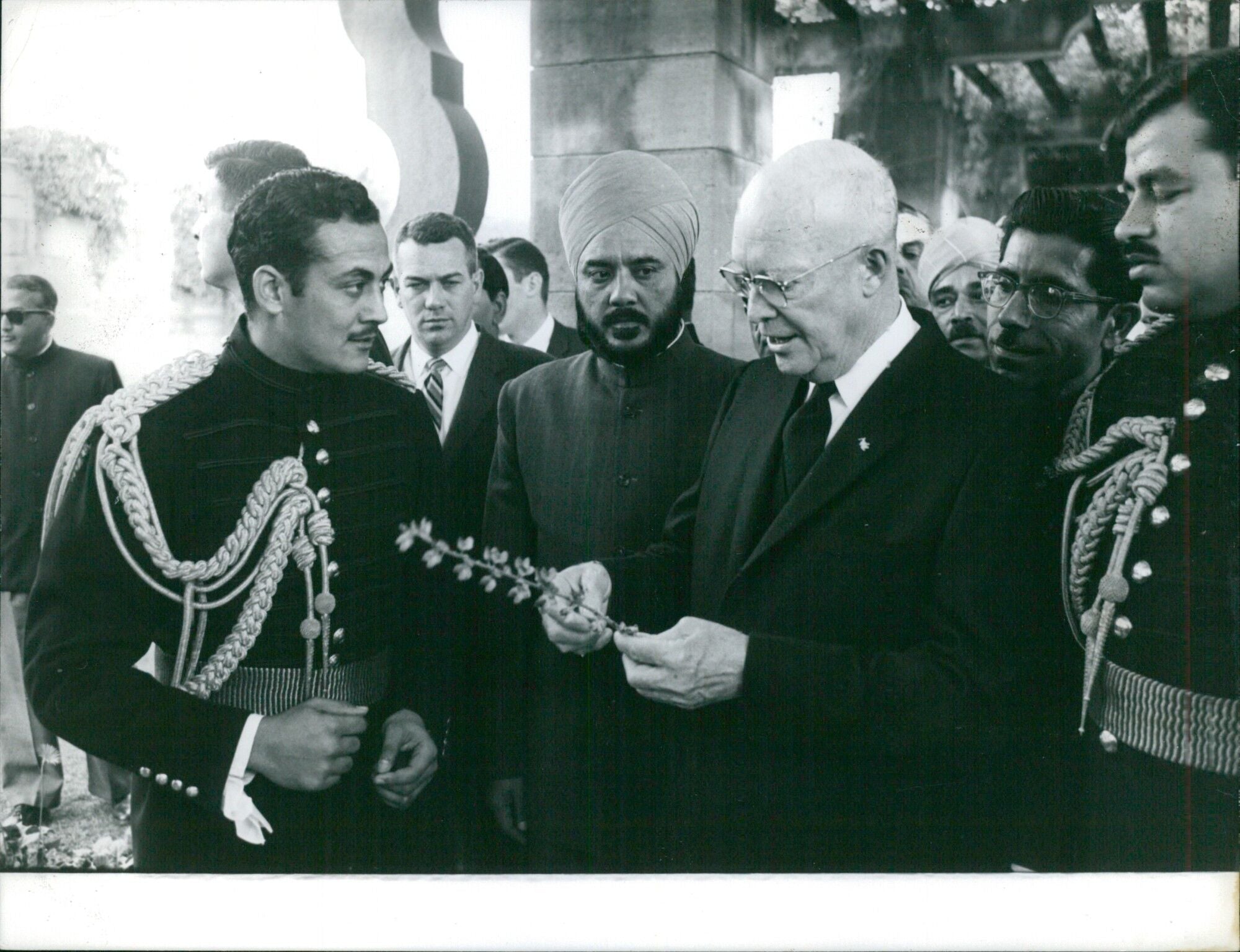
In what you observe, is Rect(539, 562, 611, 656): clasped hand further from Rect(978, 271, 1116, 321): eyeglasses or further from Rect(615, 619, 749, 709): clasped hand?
Rect(978, 271, 1116, 321): eyeglasses

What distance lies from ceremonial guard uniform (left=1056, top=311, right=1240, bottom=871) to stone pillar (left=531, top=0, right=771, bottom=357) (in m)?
0.89

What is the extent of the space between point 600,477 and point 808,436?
20.4 inches

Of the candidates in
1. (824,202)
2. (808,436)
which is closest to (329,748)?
(808,436)

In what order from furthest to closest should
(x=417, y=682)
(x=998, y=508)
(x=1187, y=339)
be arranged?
(x=417, y=682) < (x=1187, y=339) < (x=998, y=508)

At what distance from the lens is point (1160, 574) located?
101 inches

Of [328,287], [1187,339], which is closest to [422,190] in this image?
[328,287]

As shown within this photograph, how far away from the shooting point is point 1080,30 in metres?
2.77

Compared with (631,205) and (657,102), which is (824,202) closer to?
(631,205)

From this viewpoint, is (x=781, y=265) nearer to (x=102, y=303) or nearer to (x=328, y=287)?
(x=328, y=287)

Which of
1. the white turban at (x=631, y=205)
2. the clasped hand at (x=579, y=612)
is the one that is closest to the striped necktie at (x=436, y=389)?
the white turban at (x=631, y=205)

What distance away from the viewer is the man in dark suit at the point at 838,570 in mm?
2443

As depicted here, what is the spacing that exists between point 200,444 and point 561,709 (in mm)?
1084

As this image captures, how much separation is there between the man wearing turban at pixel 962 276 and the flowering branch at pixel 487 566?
1.08 m

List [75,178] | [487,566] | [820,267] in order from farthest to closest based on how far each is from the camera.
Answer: [75,178]
[487,566]
[820,267]
